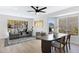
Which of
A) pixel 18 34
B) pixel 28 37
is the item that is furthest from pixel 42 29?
pixel 18 34
